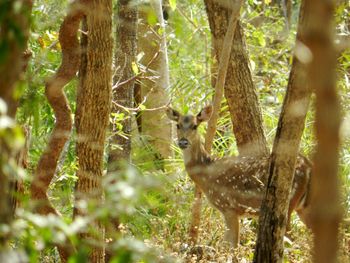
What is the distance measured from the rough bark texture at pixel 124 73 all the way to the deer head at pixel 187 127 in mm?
692

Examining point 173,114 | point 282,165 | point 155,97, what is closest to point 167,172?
point 173,114

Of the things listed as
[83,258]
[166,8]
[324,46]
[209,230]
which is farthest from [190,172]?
[324,46]

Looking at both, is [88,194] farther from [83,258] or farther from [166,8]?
[166,8]

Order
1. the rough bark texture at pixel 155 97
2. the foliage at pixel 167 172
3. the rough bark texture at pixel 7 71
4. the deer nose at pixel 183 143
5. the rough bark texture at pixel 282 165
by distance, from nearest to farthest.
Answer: the rough bark texture at pixel 7 71 < the rough bark texture at pixel 282 165 < the foliage at pixel 167 172 < the deer nose at pixel 183 143 < the rough bark texture at pixel 155 97

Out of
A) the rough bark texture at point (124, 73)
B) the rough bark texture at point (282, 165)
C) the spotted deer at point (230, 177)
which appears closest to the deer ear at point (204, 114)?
the spotted deer at point (230, 177)

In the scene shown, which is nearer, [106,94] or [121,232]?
[106,94]

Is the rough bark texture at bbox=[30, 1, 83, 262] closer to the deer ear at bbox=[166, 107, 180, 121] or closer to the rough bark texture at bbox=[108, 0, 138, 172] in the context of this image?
the rough bark texture at bbox=[108, 0, 138, 172]

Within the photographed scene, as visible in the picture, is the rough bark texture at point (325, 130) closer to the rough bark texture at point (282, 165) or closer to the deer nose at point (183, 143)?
the rough bark texture at point (282, 165)

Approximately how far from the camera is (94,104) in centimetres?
596

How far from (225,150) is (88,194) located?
4423mm

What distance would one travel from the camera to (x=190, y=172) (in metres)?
9.16

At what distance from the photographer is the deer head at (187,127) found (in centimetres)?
922

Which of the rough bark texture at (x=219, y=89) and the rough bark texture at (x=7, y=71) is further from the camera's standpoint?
the rough bark texture at (x=219, y=89)

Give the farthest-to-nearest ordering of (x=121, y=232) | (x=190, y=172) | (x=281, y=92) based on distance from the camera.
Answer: (x=281, y=92) < (x=190, y=172) < (x=121, y=232)
